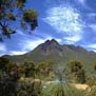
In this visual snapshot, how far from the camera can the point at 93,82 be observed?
15977 millimetres

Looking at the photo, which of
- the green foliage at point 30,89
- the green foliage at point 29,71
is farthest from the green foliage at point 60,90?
the green foliage at point 29,71

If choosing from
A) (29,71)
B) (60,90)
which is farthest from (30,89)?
(29,71)

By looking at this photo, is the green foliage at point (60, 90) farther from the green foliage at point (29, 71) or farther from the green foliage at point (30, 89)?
the green foliage at point (29, 71)

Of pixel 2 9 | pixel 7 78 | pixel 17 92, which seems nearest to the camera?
pixel 17 92

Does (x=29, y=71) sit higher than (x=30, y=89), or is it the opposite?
(x=29, y=71)

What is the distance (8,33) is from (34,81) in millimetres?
13676

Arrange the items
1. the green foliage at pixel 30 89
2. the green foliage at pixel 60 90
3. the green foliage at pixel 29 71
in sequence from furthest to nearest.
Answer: the green foliage at pixel 29 71
the green foliage at pixel 30 89
the green foliage at pixel 60 90

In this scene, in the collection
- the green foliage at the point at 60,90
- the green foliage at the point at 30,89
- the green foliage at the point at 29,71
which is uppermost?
the green foliage at the point at 29,71

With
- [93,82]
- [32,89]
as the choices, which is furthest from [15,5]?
[93,82]

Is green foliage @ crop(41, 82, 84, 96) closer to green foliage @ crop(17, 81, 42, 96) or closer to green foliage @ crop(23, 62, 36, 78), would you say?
green foliage @ crop(17, 81, 42, 96)

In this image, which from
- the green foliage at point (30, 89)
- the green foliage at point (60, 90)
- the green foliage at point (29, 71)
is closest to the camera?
the green foliage at point (60, 90)

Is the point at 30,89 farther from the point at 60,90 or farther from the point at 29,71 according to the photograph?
the point at 29,71

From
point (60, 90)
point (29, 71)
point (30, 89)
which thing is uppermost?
point (29, 71)

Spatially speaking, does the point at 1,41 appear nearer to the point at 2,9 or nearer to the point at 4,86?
the point at 2,9
